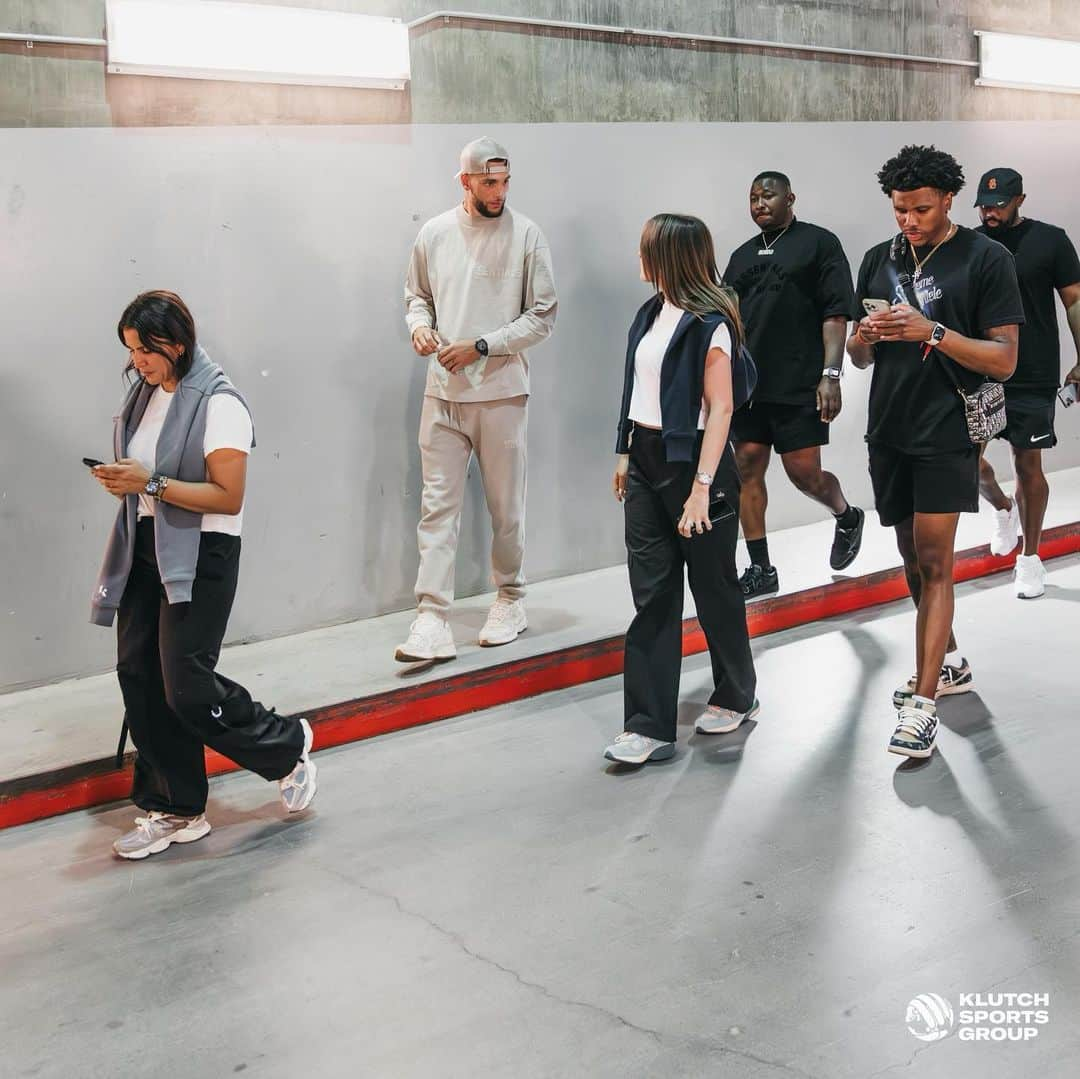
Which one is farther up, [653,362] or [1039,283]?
[1039,283]

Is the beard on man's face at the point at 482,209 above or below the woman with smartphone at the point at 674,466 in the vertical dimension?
above

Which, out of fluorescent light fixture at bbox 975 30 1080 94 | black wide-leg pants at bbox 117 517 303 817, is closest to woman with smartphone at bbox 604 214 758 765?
black wide-leg pants at bbox 117 517 303 817

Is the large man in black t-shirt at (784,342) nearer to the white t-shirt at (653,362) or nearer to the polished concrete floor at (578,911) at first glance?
the polished concrete floor at (578,911)

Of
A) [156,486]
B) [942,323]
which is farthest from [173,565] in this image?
[942,323]

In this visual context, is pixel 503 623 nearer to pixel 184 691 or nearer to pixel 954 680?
pixel 954 680

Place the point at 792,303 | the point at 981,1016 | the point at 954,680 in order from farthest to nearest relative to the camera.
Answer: the point at 792,303 < the point at 954,680 < the point at 981,1016

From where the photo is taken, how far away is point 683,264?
4.20 metres

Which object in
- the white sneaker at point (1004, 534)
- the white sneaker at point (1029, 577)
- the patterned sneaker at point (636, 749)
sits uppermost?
the white sneaker at point (1004, 534)

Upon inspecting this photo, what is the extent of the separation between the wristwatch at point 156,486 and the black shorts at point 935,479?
7.21 feet

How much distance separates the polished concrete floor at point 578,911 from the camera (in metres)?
2.77

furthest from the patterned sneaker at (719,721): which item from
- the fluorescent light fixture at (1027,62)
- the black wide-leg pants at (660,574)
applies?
the fluorescent light fixture at (1027,62)

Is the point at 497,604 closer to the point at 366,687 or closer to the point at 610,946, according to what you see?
the point at 366,687

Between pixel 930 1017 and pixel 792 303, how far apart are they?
3484mm

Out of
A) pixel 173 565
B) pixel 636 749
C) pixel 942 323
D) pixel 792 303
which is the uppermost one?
pixel 792 303
